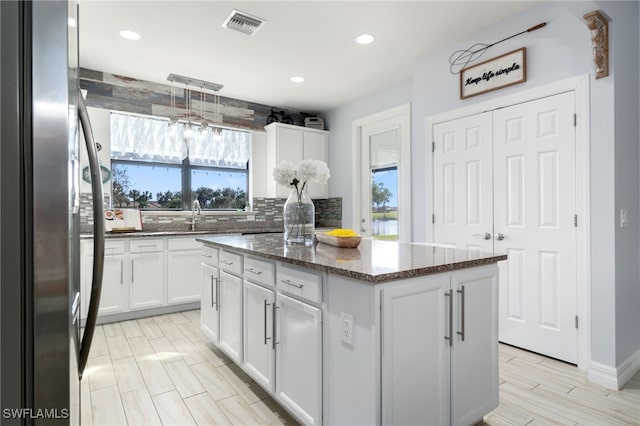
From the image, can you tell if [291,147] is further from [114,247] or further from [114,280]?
[114,280]

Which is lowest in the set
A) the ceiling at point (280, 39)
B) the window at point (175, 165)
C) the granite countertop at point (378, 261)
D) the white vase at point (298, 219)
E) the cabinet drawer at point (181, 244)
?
the cabinet drawer at point (181, 244)

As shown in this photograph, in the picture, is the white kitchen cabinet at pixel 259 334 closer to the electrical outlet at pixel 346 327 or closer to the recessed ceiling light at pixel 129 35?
the electrical outlet at pixel 346 327

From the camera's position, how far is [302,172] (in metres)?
2.29

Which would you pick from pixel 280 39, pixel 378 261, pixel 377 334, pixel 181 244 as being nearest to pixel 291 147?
pixel 280 39

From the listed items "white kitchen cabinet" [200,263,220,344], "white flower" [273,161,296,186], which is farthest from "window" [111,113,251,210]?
"white flower" [273,161,296,186]

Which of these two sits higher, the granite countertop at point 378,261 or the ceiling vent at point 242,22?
the ceiling vent at point 242,22

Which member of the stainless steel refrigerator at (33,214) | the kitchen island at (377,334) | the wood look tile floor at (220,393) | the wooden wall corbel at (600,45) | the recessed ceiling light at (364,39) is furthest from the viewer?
the recessed ceiling light at (364,39)

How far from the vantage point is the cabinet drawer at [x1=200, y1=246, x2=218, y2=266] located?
2670 millimetres

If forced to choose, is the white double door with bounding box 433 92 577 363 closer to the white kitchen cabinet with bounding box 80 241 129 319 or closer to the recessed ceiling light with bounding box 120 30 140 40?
the recessed ceiling light with bounding box 120 30 140 40

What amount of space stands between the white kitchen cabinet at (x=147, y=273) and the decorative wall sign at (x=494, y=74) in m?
3.52

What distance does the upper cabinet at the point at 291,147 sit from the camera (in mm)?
5031

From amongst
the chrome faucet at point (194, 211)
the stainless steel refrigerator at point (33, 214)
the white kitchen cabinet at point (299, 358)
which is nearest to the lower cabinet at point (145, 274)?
the chrome faucet at point (194, 211)

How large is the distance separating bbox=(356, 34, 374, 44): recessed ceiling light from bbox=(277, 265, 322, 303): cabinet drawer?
7.90 feet

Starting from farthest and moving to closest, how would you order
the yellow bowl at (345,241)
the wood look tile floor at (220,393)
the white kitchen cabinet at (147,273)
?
the white kitchen cabinet at (147,273)
the yellow bowl at (345,241)
the wood look tile floor at (220,393)
